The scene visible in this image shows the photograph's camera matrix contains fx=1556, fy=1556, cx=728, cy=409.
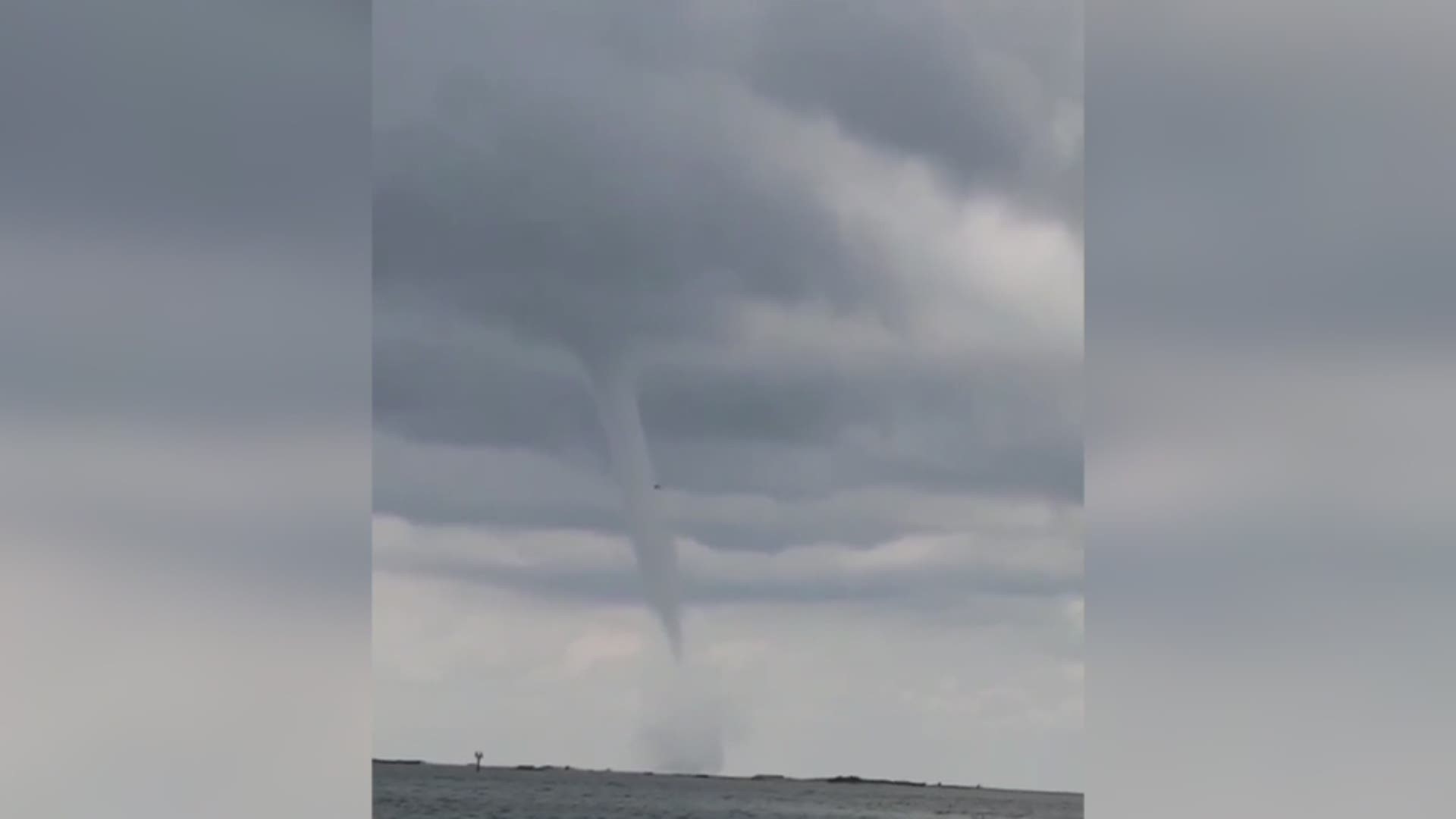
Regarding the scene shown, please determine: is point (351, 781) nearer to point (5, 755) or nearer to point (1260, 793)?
point (5, 755)

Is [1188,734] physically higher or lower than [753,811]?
higher

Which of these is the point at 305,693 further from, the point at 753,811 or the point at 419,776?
the point at 419,776

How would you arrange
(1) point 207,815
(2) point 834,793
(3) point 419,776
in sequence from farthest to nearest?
(2) point 834,793, (3) point 419,776, (1) point 207,815

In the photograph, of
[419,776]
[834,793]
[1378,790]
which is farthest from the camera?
[834,793]

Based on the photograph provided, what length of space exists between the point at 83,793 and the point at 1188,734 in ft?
17.1

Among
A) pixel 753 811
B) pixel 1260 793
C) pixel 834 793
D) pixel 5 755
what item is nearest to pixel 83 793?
pixel 5 755

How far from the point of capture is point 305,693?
759 cm

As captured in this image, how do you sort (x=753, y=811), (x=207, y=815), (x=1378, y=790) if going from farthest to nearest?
(x=753, y=811)
(x=207, y=815)
(x=1378, y=790)

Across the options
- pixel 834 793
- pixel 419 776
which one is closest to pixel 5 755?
pixel 419 776

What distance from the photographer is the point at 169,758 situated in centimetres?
763

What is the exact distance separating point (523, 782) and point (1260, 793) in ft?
281

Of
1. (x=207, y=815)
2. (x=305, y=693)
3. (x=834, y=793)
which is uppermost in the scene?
(x=305, y=693)

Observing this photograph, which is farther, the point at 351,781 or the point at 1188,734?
the point at 351,781

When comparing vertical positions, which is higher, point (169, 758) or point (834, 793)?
point (169, 758)
